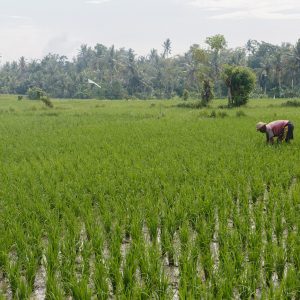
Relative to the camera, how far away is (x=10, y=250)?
3.81 m

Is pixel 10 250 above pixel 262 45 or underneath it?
underneath

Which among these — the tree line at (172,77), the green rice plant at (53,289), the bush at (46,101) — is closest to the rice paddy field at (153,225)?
the green rice plant at (53,289)

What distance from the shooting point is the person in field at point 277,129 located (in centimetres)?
809

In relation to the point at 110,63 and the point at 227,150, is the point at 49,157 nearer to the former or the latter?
the point at 227,150

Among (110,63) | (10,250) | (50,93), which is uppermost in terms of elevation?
(110,63)

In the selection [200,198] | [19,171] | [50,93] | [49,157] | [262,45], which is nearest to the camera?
[200,198]

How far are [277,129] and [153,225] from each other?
17.2 feet

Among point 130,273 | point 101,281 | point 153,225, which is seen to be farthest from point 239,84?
point 101,281

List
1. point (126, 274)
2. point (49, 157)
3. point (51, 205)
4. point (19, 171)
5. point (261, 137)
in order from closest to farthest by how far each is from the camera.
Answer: point (126, 274) < point (51, 205) < point (19, 171) < point (49, 157) < point (261, 137)

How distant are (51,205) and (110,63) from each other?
5293cm

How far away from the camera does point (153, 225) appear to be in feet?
13.7

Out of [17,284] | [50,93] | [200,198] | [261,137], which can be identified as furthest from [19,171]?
[50,93]

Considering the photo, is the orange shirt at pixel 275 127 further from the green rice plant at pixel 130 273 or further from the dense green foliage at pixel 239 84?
the dense green foliage at pixel 239 84

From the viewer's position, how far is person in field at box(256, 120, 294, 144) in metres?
8.09
